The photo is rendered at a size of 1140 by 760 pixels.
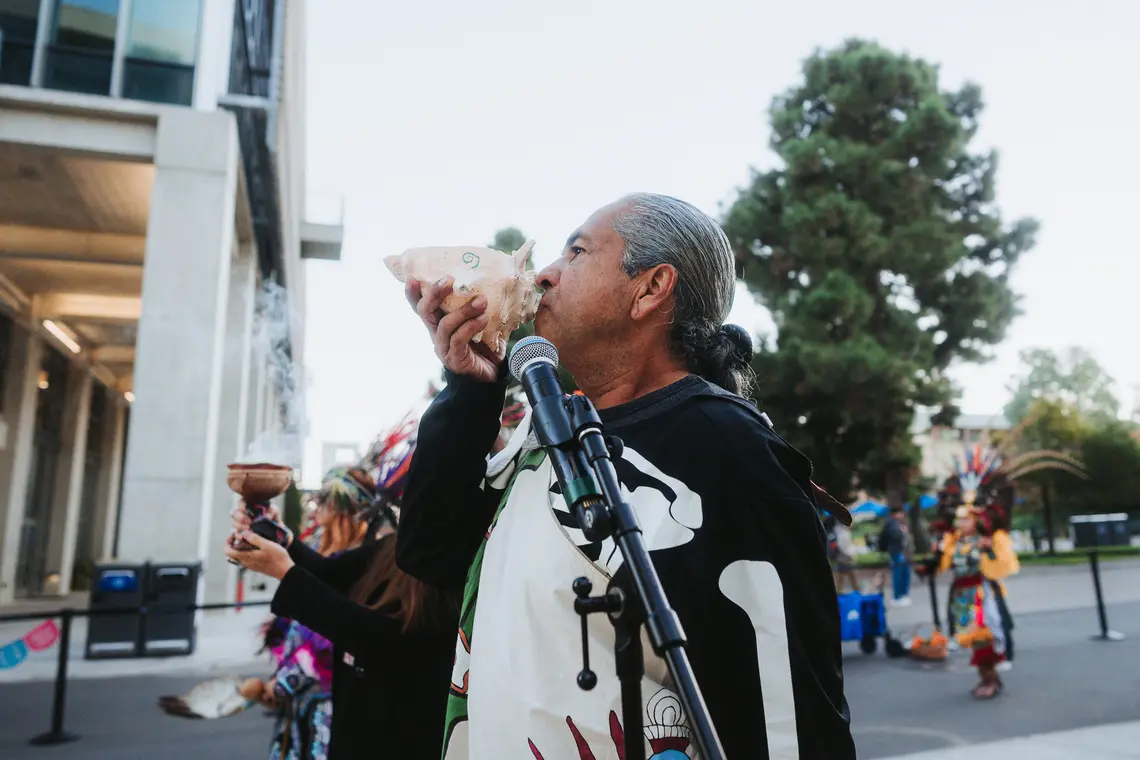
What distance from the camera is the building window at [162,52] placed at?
11.9 metres

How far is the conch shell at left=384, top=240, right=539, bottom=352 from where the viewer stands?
1.46 metres

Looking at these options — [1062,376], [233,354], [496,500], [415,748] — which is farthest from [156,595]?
[1062,376]

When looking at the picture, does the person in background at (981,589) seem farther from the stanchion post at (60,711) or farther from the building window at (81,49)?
the building window at (81,49)

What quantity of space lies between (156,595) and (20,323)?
408 inches

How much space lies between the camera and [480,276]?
1468 mm

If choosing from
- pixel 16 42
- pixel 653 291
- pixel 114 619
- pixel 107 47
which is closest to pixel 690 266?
pixel 653 291

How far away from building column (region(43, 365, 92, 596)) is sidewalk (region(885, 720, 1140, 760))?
2013 centimetres

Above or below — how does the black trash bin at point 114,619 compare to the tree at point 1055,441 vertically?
below

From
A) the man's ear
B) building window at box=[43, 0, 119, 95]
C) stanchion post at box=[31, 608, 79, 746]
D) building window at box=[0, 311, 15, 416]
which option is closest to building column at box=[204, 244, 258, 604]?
building window at box=[43, 0, 119, 95]

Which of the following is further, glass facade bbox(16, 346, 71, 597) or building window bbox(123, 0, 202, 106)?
glass facade bbox(16, 346, 71, 597)

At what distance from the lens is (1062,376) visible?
63469 millimetres

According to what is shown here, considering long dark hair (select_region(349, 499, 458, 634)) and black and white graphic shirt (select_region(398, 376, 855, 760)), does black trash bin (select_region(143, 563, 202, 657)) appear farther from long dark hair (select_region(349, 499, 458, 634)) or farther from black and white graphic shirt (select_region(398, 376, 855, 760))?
black and white graphic shirt (select_region(398, 376, 855, 760))

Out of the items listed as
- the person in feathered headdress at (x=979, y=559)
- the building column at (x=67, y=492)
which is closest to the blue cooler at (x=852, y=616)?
the person in feathered headdress at (x=979, y=559)

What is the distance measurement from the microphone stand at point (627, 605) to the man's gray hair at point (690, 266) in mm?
519
